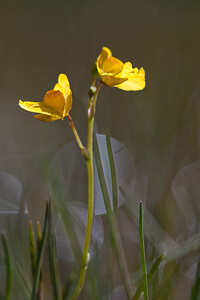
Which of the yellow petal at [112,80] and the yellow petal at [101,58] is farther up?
the yellow petal at [101,58]

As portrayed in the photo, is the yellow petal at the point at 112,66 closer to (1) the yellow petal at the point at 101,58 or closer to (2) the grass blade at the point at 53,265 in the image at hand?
(1) the yellow petal at the point at 101,58

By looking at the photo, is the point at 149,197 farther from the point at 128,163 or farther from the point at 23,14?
the point at 23,14

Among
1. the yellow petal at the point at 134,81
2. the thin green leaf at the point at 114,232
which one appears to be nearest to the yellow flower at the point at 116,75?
the yellow petal at the point at 134,81

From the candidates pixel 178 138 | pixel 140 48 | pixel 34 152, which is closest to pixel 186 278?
pixel 178 138

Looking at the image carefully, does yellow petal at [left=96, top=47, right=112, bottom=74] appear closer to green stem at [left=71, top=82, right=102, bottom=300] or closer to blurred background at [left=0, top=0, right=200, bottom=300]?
green stem at [left=71, top=82, right=102, bottom=300]

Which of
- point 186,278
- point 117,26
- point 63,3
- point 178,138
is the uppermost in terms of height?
point 63,3

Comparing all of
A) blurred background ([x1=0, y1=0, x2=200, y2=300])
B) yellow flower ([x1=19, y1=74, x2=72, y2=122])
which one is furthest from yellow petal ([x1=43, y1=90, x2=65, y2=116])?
blurred background ([x1=0, y1=0, x2=200, y2=300])
